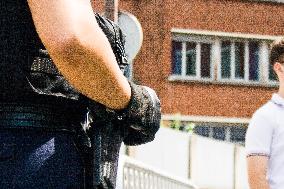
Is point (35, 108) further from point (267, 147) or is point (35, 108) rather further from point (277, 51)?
point (277, 51)

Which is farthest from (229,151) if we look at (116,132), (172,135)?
(116,132)

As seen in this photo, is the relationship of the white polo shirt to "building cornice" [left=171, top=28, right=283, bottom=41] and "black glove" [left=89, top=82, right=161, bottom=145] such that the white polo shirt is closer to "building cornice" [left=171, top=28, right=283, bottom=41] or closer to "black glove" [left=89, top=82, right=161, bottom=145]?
"black glove" [left=89, top=82, right=161, bottom=145]

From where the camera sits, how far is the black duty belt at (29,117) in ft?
6.02

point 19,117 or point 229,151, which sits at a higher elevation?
point 19,117

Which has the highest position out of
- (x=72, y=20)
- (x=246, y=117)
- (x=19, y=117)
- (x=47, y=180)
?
(x=72, y=20)

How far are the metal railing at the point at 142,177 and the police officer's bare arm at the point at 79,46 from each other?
12.1 ft

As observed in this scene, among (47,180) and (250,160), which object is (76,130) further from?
(250,160)

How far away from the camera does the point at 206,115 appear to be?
26219mm

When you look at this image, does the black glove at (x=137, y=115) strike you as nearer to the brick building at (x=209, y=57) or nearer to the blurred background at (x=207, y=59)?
the blurred background at (x=207, y=59)

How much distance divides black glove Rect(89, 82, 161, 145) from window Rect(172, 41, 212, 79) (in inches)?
944

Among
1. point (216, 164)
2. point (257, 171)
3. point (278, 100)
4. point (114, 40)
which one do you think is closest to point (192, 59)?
point (216, 164)

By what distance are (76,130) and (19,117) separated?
14 cm

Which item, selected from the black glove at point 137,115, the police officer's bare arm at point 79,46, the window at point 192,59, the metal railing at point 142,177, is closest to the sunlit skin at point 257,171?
the metal railing at point 142,177

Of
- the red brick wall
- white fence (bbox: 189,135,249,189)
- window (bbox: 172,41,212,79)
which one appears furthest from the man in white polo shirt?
window (bbox: 172,41,212,79)
